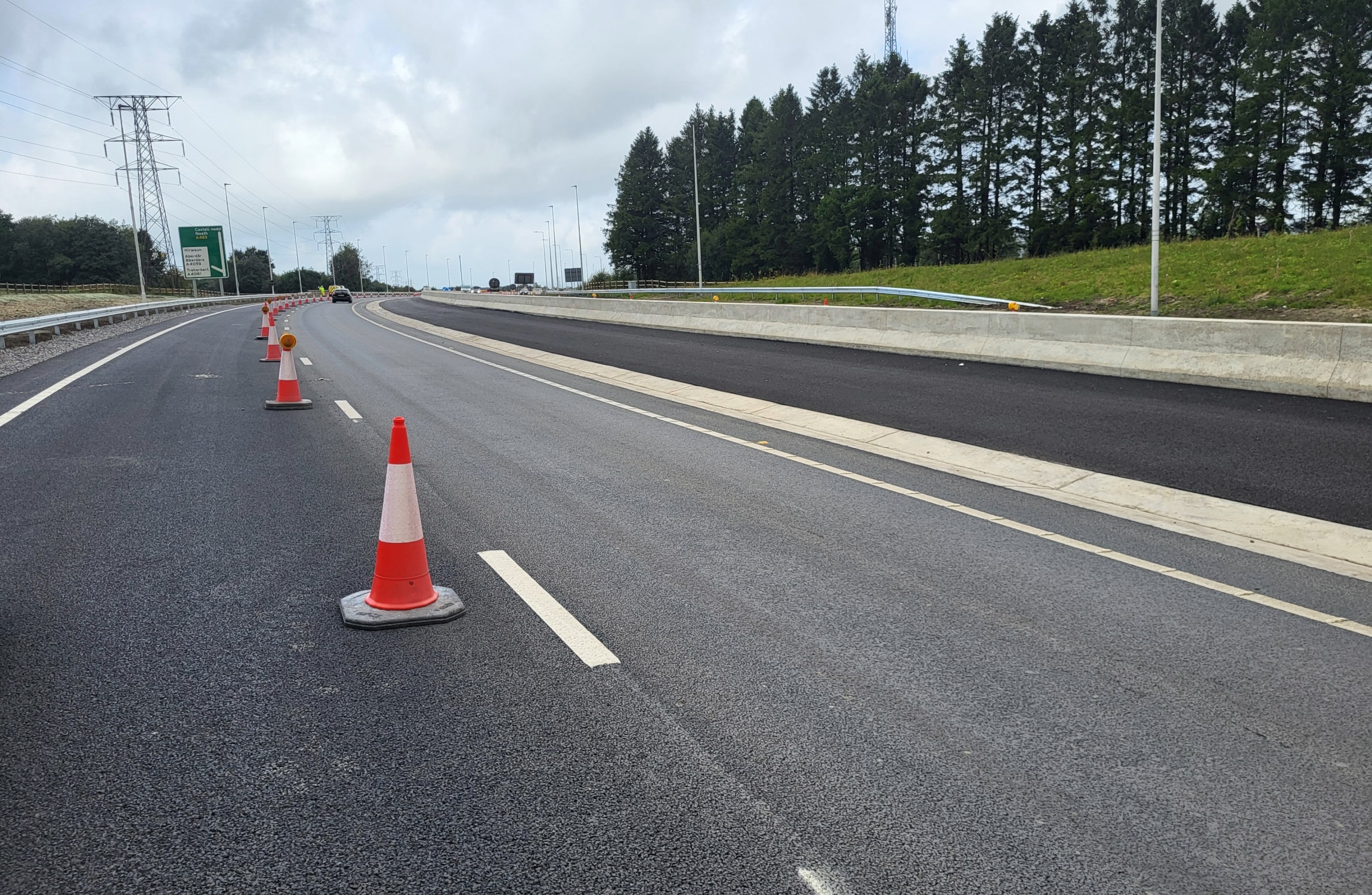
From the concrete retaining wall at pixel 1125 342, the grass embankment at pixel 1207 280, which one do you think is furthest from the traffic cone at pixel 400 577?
the grass embankment at pixel 1207 280

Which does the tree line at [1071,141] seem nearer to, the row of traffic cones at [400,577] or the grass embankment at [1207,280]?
the grass embankment at [1207,280]

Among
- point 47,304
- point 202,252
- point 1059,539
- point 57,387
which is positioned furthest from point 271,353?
point 202,252

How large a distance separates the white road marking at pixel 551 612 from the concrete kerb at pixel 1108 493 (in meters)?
4.44

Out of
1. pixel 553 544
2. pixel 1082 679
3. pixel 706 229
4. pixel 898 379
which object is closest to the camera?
pixel 1082 679

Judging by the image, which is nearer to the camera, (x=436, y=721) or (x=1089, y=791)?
(x=1089, y=791)

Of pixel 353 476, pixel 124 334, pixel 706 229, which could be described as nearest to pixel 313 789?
pixel 353 476

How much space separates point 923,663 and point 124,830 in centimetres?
311

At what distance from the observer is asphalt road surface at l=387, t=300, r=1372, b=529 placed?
7.92m

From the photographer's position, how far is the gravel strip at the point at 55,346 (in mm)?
18953

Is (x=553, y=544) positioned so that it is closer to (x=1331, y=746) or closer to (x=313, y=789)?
(x=313, y=789)

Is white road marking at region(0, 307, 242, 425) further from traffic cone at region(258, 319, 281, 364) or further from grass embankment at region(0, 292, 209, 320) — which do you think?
grass embankment at region(0, 292, 209, 320)

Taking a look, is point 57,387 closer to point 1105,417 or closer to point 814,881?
point 1105,417

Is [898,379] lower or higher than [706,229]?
lower

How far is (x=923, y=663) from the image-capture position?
430 centimetres
